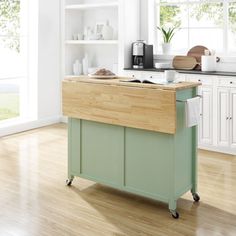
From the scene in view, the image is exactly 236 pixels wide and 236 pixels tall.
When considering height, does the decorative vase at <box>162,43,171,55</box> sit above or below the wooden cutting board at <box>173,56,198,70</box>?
above

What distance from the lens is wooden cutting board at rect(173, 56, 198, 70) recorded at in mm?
5289

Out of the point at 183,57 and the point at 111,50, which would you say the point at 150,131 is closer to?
the point at 183,57

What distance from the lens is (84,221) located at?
2973mm

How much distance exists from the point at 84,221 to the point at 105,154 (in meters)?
0.64

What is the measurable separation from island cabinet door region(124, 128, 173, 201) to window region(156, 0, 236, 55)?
2663 mm

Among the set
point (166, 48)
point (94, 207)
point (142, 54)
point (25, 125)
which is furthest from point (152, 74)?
point (94, 207)

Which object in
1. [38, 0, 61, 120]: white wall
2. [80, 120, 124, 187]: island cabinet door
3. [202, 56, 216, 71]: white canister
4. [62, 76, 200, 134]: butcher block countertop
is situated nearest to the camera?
[62, 76, 200, 134]: butcher block countertop

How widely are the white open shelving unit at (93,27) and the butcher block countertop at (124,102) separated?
90.8 inches

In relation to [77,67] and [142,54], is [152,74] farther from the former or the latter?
[77,67]

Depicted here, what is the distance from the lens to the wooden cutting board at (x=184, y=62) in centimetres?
529

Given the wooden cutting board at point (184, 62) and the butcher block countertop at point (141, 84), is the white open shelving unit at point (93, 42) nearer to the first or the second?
the wooden cutting board at point (184, 62)

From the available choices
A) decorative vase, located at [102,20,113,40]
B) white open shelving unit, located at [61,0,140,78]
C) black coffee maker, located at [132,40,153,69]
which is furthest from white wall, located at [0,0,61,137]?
black coffee maker, located at [132,40,153,69]

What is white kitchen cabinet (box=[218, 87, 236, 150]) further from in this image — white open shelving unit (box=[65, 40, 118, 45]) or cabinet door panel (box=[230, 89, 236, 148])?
white open shelving unit (box=[65, 40, 118, 45])

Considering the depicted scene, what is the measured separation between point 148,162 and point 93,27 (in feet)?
12.4
